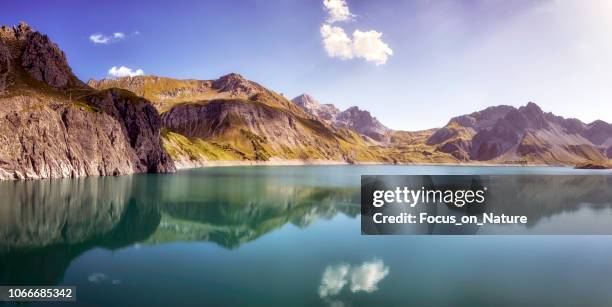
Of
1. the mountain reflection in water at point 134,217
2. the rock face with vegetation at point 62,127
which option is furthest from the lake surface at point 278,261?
the rock face with vegetation at point 62,127

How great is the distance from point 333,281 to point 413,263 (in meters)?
9.88

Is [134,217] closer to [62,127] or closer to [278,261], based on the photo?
[278,261]

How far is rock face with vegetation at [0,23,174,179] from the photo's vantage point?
119 metres

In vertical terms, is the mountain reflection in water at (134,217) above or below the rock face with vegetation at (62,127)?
below

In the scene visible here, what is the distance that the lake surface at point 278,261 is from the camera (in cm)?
2636

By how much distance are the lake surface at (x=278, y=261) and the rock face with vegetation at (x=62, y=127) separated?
67.6 m

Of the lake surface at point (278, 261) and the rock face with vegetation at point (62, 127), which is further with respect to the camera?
the rock face with vegetation at point (62, 127)

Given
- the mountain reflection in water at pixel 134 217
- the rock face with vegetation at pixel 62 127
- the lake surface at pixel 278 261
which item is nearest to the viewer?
the lake surface at pixel 278 261

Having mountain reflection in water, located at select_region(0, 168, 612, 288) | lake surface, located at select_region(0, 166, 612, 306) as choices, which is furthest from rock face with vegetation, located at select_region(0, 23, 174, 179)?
lake surface, located at select_region(0, 166, 612, 306)

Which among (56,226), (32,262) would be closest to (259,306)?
(32,262)

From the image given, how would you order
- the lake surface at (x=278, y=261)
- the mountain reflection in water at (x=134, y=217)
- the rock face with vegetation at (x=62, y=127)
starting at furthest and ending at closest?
1. the rock face with vegetation at (x=62, y=127)
2. the mountain reflection in water at (x=134, y=217)
3. the lake surface at (x=278, y=261)

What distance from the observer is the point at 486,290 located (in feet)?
91.6

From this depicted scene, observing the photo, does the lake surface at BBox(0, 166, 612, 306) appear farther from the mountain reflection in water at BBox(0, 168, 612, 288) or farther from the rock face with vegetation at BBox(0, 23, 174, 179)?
the rock face with vegetation at BBox(0, 23, 174, 179)

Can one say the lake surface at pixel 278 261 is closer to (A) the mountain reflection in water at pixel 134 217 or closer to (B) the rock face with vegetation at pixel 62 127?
(A) the mountain reflection in water at pixel 134 217
